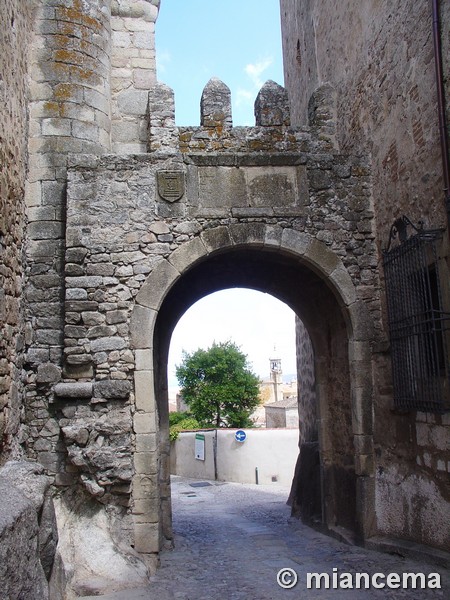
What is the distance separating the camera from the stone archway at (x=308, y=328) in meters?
5.63

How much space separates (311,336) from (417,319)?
8.09 feet

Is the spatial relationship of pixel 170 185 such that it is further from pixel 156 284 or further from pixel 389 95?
pixel 389 95

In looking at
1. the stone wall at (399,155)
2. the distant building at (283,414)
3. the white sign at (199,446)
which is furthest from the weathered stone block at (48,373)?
the distant building at (283,414)

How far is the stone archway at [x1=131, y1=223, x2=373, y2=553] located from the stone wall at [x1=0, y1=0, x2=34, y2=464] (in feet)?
3.37

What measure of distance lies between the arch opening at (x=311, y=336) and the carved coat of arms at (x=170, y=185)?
75 cm

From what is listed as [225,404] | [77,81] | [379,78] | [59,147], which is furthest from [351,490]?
[225,404]

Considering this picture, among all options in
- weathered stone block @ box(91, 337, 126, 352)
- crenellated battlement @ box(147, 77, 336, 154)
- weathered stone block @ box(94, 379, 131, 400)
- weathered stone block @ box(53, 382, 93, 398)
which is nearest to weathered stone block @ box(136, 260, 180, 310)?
weathered stone block @ box(91, 337, 126, 352)

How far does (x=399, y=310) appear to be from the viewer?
5668mm

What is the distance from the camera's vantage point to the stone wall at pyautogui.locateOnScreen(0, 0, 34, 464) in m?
5.08

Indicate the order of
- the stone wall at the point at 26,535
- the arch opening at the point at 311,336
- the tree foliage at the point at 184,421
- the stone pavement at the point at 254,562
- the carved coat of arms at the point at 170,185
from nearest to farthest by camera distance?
the stone wall at the point at 26,535, the stone pavement at the point at 254,562, the carved coat of arms at the point at 170,185, the arch opening at the point at 311,336, the tree foliage at the point at 184,421

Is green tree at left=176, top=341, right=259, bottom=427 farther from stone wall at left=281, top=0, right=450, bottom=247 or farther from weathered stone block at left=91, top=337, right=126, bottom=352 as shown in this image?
weathered stone block at left=91, top=337, right=126, bottom=352

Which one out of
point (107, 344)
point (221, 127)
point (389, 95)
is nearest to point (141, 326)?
point (107, 344)

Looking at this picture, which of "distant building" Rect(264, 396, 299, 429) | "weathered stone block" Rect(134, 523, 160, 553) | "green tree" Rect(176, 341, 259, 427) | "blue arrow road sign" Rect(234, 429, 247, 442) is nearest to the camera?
"weathered stone block" Rect(134, 523, 160, 553)

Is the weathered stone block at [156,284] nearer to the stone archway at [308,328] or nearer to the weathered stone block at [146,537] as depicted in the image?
the stone archway at [308,328]
